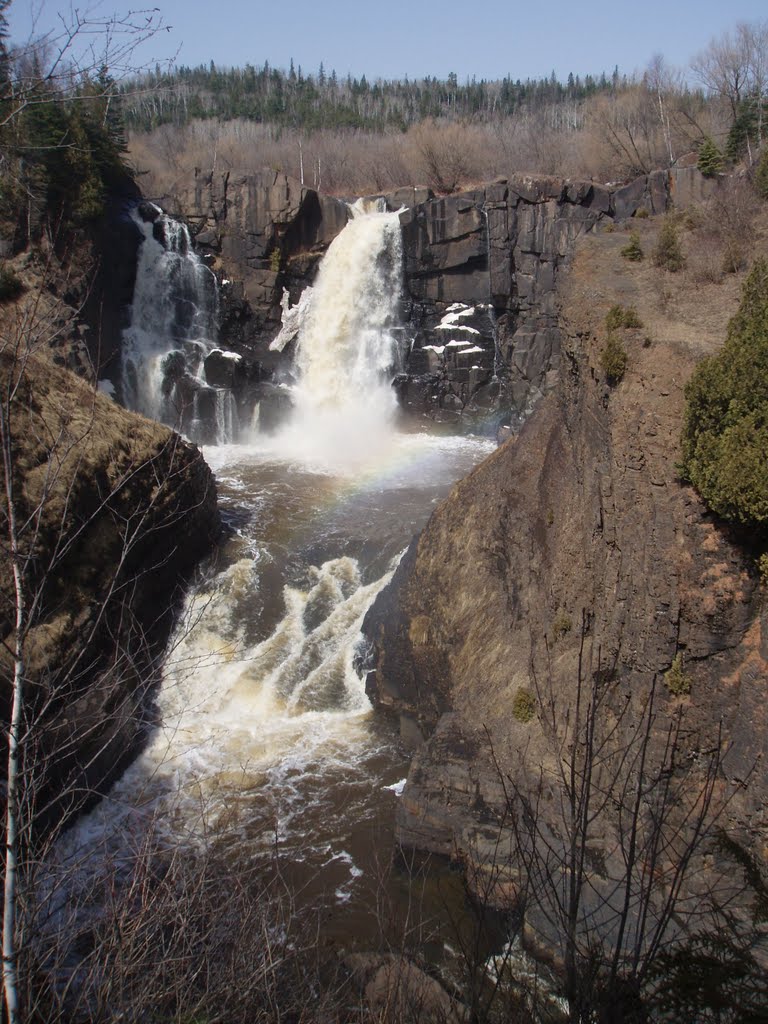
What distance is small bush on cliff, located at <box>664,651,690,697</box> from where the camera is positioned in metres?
10.3

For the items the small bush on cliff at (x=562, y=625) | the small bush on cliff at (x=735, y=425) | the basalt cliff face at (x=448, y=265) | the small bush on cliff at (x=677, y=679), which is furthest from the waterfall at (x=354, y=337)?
the small bush on cliff at (x=677, y=679)

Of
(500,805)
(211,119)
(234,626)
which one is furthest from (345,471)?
(211,119)

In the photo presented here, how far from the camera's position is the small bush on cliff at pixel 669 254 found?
683 inches

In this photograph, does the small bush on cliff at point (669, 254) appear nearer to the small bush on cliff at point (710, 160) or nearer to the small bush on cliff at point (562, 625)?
the small bush on cliff at point (562, 625)

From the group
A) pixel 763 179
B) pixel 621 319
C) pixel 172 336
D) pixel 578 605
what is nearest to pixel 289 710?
pixel 578 605

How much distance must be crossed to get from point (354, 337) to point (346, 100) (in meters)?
78.9

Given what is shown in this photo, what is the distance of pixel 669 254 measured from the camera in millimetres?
17391

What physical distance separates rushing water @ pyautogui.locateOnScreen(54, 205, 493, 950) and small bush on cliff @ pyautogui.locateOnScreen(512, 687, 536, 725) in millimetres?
2891

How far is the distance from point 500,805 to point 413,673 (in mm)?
4343

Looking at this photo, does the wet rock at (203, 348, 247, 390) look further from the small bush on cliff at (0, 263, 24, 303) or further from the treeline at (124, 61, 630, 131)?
the treeline at (124, 61, 630, 131)

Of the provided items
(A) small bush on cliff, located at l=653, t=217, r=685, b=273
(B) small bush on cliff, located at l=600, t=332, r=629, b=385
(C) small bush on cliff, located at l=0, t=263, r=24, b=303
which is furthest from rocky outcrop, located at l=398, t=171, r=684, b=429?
(B) small bush on cliff, located at l=600, t=332, r=629, b=385

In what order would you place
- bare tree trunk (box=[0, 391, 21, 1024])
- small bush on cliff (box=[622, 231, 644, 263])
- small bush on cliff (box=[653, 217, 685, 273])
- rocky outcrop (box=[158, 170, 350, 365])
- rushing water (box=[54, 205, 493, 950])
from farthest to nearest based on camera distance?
rocky outcrop (box=[158, 170, 350, 365]), small bush on cliff (box=[622, 231, 644, 263]), small bush on cliff (box=[653, 217, 685, 273]), rushing water (box=[54, 205, 493, 950]), bare tree trunk (box=[0, 391, 21, 1024])

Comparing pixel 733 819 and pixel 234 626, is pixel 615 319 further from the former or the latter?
pixel 234 626

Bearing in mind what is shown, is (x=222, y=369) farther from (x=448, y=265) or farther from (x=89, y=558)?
(x=89, y=558)
